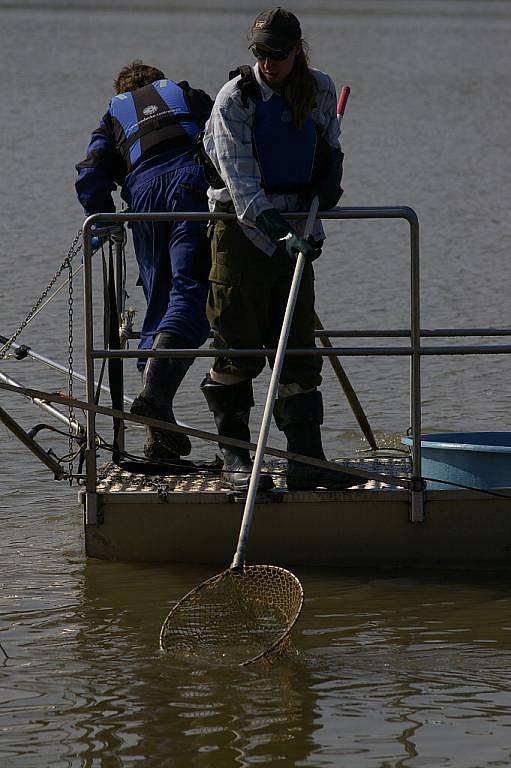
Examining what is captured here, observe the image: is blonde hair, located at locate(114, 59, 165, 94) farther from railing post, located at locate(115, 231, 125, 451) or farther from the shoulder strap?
the shoulder strap

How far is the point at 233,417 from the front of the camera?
6.66 m

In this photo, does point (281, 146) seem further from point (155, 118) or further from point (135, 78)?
point (135, 78)

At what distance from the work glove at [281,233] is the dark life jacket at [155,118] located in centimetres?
124

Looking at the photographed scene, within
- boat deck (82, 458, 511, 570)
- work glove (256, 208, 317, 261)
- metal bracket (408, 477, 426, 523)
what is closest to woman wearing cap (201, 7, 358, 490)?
work glove (256, 208, 317, 261)

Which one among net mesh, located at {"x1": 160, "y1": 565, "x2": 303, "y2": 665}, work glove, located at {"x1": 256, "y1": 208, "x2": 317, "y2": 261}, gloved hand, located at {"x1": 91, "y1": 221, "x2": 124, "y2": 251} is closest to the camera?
net mesh, located at {"x1": 160, "y1": 565, "x2": 303, "y2": 665}

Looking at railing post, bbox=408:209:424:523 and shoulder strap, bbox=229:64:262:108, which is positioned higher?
shoulder strap, bbox=229:64:262:108

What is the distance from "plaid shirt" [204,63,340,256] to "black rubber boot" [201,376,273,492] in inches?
26.2

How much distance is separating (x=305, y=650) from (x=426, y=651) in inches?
17.7

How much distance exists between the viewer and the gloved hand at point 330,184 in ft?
20.8

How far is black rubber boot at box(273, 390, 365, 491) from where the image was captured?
659 cm

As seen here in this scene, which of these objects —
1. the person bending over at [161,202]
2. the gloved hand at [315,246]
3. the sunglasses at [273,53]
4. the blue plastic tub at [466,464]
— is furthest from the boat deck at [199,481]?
the sunglasses at [273,53]

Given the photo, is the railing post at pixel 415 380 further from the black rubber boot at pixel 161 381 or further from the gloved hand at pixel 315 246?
the black rubber boot at pixel 161 381

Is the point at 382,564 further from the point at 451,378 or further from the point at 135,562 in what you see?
the point at 451,378

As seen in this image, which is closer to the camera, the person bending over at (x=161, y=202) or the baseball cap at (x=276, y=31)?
the baseball cap at (x=276, y=31)
